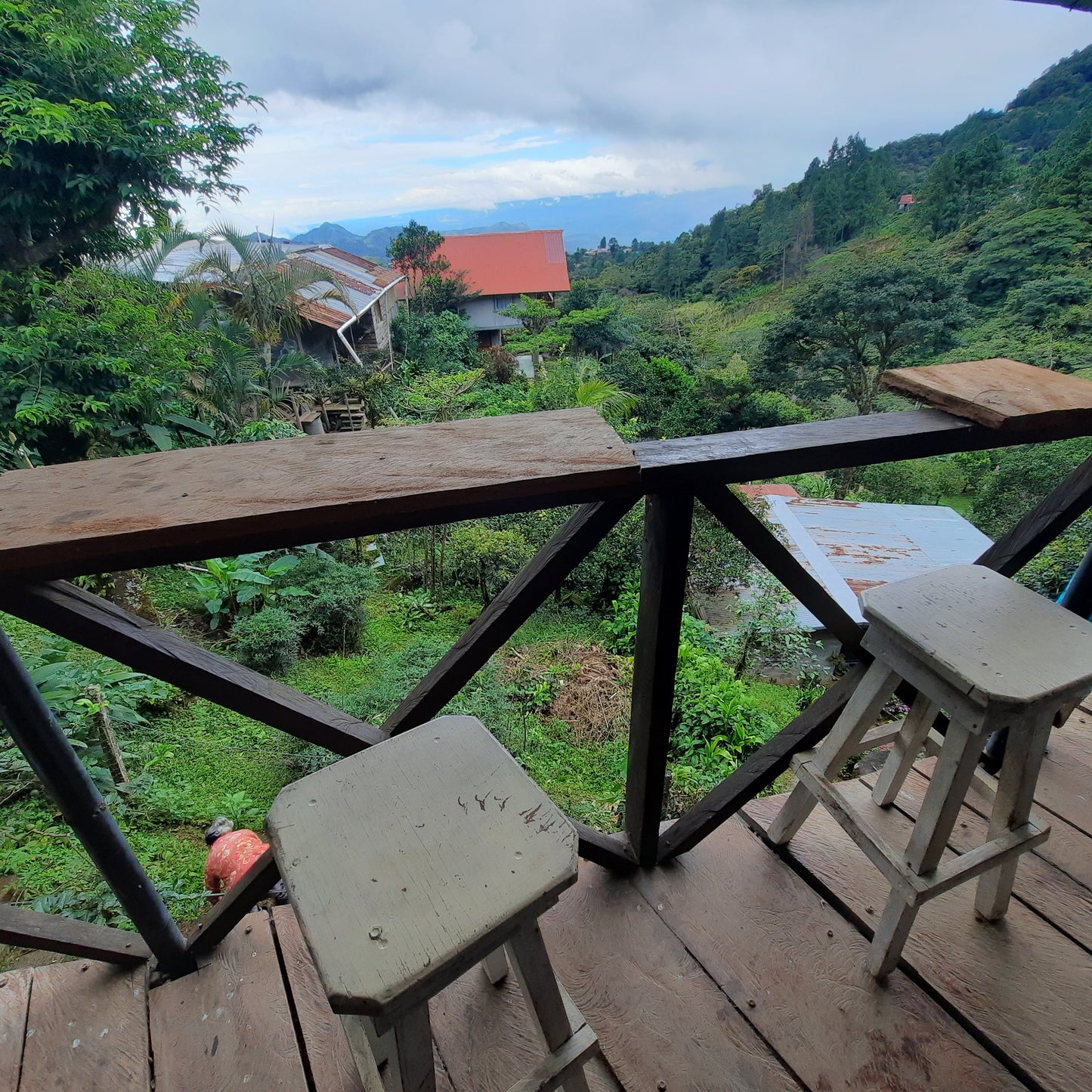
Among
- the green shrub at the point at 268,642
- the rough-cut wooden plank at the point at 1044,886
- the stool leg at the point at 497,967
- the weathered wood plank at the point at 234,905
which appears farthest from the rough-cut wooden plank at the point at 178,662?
the green shrub at the point at 268,642

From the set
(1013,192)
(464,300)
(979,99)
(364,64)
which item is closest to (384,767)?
(364,64)

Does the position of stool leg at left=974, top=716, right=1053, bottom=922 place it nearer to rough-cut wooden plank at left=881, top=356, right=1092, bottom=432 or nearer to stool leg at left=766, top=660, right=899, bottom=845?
stool leg at left=766, top=660, right=899, bottom=845

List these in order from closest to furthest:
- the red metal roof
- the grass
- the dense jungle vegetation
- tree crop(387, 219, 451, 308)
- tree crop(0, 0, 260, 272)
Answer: the grass
the dense jungle vegetation
tree crop(0, 0, 260, 272)
tree crop(387, 219, 451, 308)
the red metal roof

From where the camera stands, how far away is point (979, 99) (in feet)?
59.9

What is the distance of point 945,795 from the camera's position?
2.70ft

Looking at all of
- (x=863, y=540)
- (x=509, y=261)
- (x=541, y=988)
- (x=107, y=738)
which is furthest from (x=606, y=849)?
(x=509, y=261)

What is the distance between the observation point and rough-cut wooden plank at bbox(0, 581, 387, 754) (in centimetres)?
60

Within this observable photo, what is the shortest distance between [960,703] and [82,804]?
1.19 metres

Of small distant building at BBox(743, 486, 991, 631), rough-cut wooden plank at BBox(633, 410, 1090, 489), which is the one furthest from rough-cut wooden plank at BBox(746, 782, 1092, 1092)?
small distant building at BBox(743, 486, 991, 631)

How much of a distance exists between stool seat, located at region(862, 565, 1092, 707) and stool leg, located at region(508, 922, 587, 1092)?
0.61 meters

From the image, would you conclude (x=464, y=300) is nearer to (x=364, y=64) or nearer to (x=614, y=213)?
(x=364, y=64)

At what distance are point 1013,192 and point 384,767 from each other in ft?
58.2

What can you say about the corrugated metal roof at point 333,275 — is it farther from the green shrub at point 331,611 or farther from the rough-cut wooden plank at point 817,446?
the rough-cut wooden plank at point 817,446

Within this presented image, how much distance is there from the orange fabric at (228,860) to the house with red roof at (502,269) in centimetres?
1866
